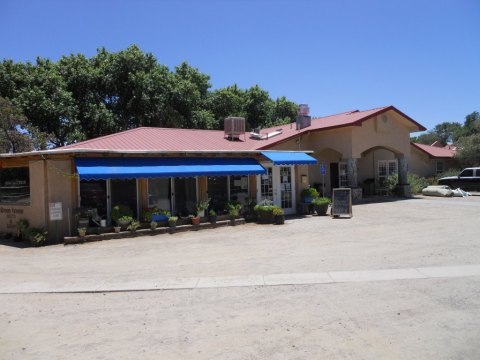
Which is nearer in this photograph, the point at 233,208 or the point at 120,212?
the point at 120,212

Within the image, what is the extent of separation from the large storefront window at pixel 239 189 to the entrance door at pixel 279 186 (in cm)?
60

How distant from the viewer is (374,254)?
9.44 meters

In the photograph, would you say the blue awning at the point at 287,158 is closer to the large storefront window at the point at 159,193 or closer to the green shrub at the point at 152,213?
the large storefront window at the point at 159,193

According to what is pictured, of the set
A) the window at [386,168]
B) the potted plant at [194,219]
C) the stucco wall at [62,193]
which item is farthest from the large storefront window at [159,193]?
the window at [386,168]

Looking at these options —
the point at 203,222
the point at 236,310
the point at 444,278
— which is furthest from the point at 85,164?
the point at 444,278

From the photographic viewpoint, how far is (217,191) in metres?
16.8

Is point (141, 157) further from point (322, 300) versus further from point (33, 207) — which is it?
point (322, 300)

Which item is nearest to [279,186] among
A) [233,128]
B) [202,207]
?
[233,128]

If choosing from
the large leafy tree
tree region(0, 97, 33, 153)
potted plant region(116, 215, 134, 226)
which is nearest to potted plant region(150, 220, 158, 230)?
potted plant region(116, 215, 134, 226)

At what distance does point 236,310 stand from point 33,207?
10.1 meters

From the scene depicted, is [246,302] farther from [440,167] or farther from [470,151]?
[440,167]

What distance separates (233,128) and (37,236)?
10.6 metres

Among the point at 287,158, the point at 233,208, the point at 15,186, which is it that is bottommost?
the point at 233,208

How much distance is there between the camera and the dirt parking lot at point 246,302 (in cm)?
461
